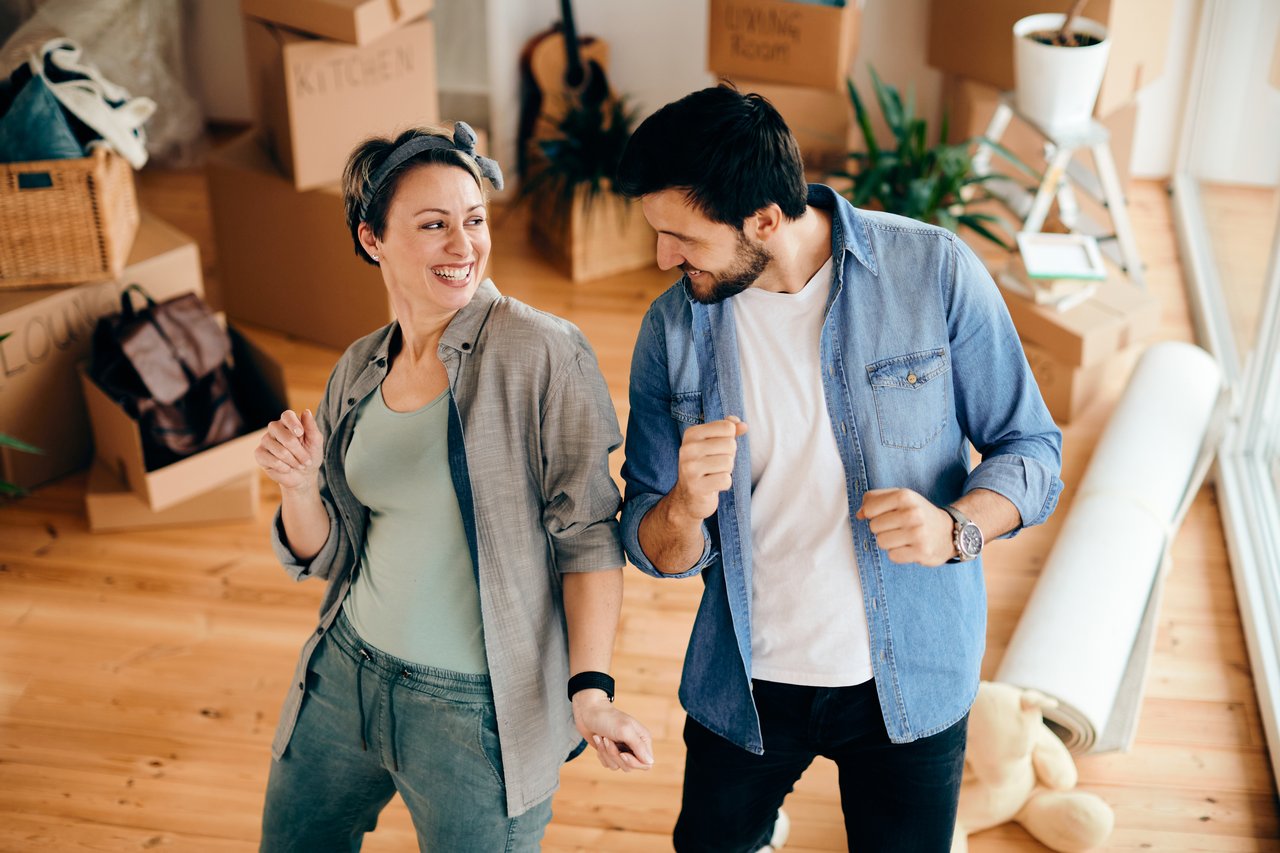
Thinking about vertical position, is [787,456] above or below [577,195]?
above

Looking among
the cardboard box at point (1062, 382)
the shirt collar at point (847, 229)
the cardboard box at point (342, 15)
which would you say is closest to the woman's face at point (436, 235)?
the shirt collar at point (847, 229)

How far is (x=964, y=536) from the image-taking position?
148 cm

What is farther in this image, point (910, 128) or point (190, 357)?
point (910, 128)

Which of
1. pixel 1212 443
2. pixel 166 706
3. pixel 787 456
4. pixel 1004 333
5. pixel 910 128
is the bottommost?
pixel 166 706

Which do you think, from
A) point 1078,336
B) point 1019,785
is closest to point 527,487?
point 1019,785

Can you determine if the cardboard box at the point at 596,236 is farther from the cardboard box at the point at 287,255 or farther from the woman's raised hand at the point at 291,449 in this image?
the woman's raised hand at the point at 291,449

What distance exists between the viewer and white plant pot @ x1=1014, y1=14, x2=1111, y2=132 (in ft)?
11.6

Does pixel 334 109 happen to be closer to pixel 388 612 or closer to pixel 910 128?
pixel 910 128

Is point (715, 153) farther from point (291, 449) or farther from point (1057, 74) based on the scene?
point (1057, 74)

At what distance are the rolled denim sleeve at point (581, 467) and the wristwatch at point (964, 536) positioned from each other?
15.8 inches

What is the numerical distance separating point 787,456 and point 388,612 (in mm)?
539

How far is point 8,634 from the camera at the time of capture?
292 cm

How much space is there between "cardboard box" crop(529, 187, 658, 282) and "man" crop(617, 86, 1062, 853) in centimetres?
287

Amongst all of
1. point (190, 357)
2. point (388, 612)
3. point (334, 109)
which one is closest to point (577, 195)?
point (334, 109)
